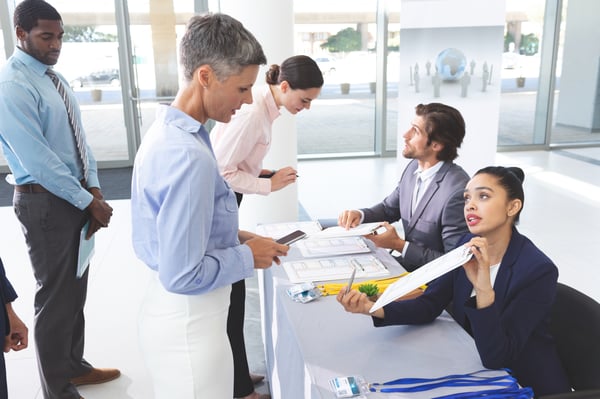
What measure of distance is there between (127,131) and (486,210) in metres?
6.61

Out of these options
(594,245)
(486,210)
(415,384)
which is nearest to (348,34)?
(594,245)

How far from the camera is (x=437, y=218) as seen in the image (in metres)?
2.41

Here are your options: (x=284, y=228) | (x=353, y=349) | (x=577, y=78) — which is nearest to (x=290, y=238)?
(x=353, y=349)

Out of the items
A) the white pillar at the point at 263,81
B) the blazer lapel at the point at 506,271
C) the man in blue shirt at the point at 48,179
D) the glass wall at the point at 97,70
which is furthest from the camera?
the glass wall at the point at 97,70

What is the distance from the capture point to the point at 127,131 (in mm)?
7559

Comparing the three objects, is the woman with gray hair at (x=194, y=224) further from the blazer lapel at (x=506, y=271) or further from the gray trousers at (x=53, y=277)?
the gray trousers at (x=53, y=277)

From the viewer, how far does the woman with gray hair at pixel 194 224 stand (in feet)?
4.39

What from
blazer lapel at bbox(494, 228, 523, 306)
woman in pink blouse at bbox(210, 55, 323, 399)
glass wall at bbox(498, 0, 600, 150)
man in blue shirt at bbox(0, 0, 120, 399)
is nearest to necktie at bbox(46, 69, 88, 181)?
man in blue shirt at bbox(0, 0, 120, 399)

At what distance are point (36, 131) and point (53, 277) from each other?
2.14 ft

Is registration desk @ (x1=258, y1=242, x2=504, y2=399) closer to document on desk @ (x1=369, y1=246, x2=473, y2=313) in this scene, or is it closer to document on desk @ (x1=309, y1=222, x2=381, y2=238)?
document on desk @ (x1=369, y1=246, x2=473, y2=313)

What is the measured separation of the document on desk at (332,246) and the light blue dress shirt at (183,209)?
88 centimetres

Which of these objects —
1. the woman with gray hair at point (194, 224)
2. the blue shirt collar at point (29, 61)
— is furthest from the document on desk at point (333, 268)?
the blue shirt collar at point (29, 61)

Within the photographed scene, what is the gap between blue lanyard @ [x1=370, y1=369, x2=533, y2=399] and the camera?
1374 mm

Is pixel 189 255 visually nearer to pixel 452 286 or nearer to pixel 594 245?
pixel 452 286
